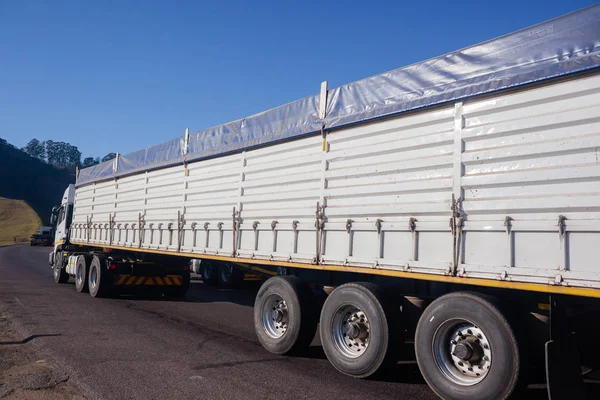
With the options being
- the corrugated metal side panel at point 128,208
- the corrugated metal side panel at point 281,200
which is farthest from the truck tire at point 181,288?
the corrugated metal side panel at point 281,200

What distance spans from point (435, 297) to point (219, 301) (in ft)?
27.8

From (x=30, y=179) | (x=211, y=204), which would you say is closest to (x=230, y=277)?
(x=211, y=204)

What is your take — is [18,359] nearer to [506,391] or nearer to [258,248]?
[258,248]

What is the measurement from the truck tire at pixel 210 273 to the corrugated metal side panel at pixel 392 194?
11976 mm

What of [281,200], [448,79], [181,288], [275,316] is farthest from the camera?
[181,288]

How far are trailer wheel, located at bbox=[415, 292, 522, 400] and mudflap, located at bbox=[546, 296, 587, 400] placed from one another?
278mm

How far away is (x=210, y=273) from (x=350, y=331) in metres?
12.9

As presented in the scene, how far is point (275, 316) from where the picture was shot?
24.0ft

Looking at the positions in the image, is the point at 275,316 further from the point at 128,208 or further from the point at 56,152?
the point at 56,152

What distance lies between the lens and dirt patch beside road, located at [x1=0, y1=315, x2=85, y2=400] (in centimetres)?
505

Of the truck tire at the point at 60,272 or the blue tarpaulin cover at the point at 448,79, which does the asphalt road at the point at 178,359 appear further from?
the truck tire at the point at 60,272

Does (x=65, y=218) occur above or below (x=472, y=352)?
above

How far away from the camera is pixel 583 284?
13.6 feet

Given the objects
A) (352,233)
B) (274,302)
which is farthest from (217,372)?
(352,233)
